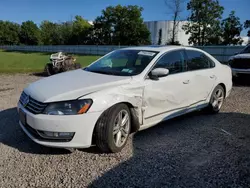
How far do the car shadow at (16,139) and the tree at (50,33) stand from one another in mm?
82735

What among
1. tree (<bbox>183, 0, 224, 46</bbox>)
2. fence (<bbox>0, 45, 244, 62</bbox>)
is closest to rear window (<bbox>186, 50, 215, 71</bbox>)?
fence (<bbox>0, 45, 244, 62</bbox>)

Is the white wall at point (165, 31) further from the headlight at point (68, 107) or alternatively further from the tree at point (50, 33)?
the headlight at point (68, 107)

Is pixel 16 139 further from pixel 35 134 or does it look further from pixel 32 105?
pixel 32 105

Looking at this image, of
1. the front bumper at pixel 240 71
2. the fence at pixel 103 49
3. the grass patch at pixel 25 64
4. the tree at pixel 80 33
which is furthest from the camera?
the tree at pixel 80 33

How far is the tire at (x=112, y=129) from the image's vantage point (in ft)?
10.5

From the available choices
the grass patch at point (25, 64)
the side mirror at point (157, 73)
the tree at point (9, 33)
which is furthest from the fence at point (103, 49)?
the tree at point (9, 33)

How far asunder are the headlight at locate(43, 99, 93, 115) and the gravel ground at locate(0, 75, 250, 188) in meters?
0.68

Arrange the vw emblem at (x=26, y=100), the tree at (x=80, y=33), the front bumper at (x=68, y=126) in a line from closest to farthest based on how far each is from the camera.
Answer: the front bumper at (x=68, y=126) → the vw emblem at (x=26, y=100) → the tree at (x=80, y=33)

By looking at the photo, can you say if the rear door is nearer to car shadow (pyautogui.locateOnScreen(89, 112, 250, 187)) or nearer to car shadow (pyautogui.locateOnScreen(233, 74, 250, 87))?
car shadow (pyautogui.locateOnScreen(89, 112, 250, 187))

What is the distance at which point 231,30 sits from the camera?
4059 centimetres

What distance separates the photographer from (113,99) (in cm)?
331

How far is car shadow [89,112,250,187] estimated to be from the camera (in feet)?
9.19

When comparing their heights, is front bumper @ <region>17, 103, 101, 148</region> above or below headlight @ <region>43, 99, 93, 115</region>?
below

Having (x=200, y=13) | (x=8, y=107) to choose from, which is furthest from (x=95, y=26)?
(x=8, y=107)
